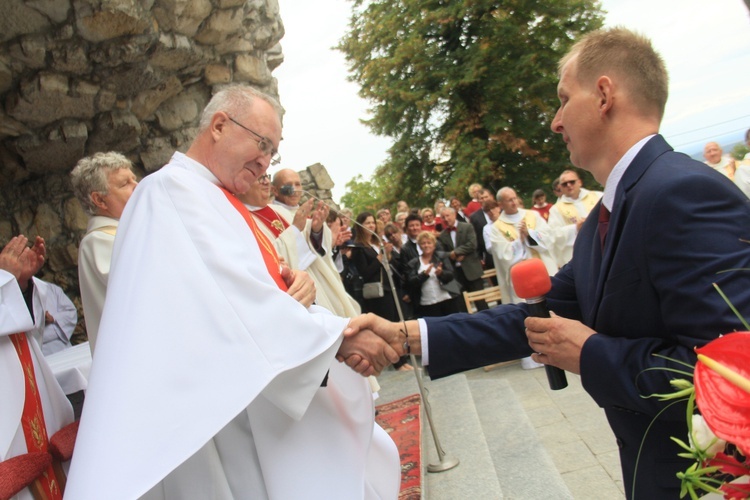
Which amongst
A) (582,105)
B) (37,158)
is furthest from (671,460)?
(37,158)

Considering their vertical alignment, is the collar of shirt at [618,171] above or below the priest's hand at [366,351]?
above

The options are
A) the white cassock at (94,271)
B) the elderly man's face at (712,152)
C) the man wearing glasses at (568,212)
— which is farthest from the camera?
the elderly man's face at (712,152)

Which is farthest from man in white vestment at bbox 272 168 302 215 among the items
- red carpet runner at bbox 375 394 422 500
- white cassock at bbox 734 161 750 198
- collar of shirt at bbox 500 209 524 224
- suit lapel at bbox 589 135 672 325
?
white cassock at bbox 734 161 750 198

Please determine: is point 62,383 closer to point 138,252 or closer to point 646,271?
point 138,252

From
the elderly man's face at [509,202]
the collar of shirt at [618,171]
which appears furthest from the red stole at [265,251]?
the elderly man's face at [509,202]

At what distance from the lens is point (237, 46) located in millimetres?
8766

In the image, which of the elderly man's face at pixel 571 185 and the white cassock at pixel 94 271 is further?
the elderly man's face at pixel 571 185

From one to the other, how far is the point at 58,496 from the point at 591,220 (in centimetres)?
215

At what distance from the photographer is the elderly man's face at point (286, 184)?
18.3 ft

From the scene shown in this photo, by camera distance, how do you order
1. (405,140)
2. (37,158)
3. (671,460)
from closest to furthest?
(671,460)
(37,158)
(405,140)

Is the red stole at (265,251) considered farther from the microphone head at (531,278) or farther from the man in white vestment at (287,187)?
the man in white vestment at (287,187)

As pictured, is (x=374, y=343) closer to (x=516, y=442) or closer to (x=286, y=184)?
(x=516, y=442)

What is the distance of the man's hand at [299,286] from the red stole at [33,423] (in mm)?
1067

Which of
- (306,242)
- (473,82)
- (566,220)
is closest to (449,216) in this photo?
(566,220)
